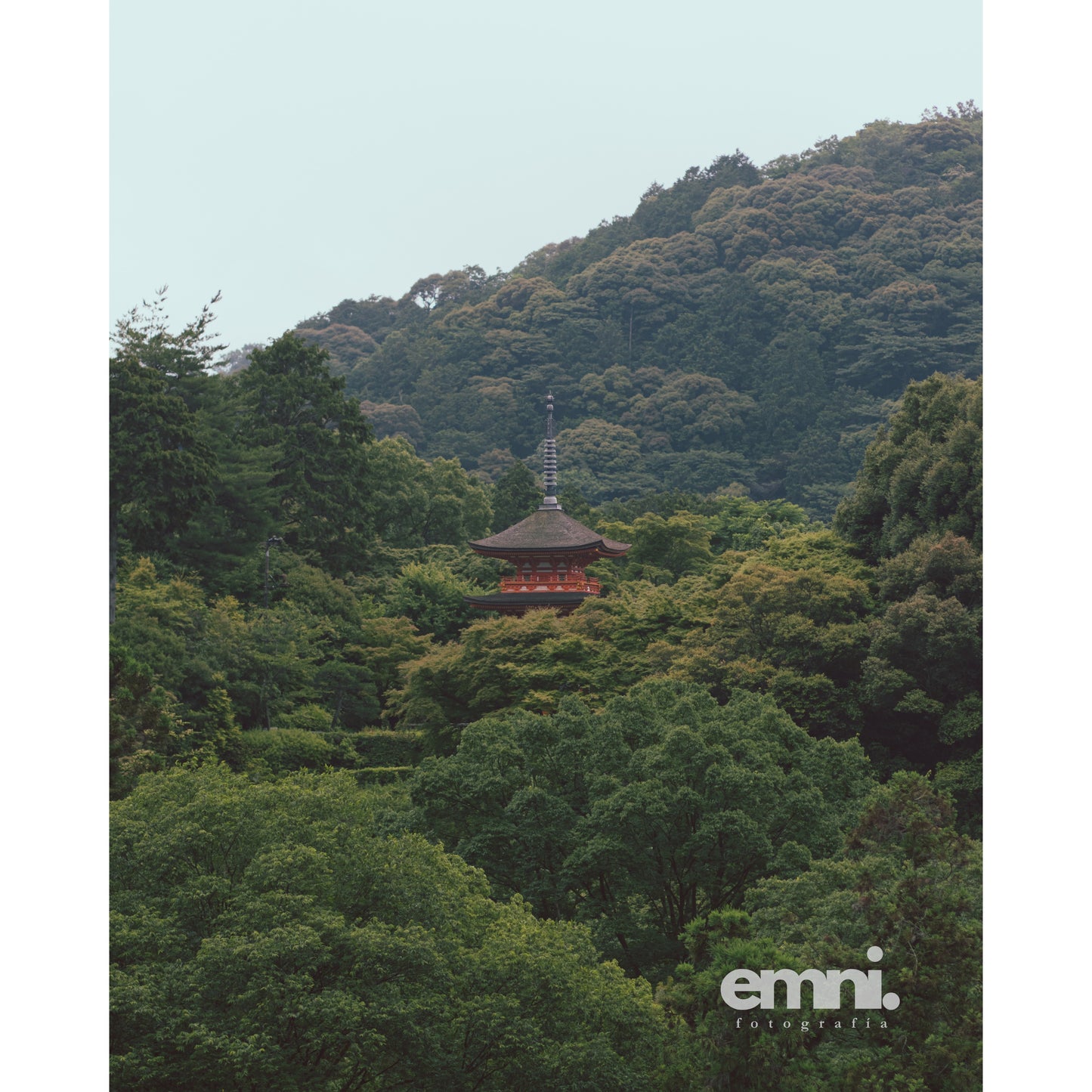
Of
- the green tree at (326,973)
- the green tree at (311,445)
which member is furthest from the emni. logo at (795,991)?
the green tree at (311,445)

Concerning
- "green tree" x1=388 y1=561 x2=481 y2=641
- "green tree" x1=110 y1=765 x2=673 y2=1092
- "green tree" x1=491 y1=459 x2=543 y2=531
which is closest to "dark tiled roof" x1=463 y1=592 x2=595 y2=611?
"green tree" x1=388 y1=561 x2=481 y2=641

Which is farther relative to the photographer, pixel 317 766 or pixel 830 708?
pixel 317 766

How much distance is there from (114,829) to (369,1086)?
269 centimetres

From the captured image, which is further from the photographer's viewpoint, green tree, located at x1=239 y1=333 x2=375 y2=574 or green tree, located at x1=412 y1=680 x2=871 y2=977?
green tree, located at x1=239 y1=333 x2=375 y2=574

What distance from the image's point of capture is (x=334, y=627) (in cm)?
2952

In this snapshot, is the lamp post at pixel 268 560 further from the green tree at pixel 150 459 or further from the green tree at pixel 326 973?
the green tree at pixel 326 973

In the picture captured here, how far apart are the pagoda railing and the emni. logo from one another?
68.6ft

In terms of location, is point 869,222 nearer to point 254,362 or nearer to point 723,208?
point 723,208

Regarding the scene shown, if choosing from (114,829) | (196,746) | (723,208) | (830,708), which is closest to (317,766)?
(196,746)

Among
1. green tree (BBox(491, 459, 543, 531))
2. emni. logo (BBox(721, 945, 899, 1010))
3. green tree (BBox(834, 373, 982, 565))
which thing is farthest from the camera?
green tree (BBox(491, 459, 543, 531))

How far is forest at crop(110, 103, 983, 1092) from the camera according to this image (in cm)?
950

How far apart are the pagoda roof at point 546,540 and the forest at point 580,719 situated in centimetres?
113

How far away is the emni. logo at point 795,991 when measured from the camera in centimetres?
940

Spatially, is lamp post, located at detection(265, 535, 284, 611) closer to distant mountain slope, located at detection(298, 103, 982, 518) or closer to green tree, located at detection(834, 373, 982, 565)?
green tree, located at detection(834, 373, 982, 565)
